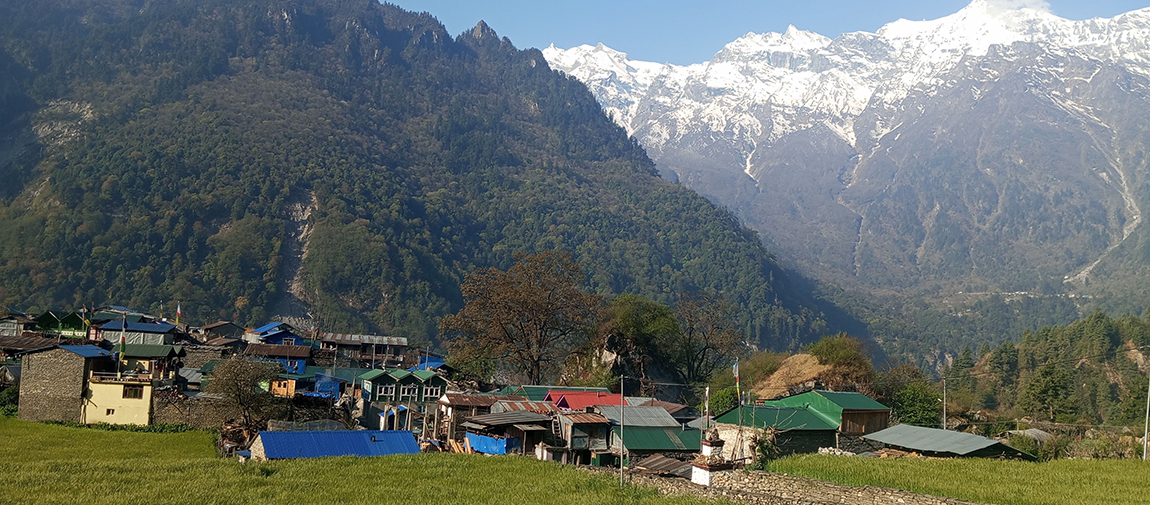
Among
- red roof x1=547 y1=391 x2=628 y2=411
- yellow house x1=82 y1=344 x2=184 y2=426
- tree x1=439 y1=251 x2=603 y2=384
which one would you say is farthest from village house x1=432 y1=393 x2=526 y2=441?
yellow house x1=82 y1=344 x2=184 y2=426

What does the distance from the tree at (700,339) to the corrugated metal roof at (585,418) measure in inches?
1255

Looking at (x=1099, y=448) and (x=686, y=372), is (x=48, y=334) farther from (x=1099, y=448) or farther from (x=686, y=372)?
(x=1099, y=448)

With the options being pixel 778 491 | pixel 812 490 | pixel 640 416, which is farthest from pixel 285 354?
pixel 812 490

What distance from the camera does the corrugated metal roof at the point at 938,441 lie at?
35.9 m

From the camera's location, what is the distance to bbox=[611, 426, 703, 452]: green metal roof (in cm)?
4359

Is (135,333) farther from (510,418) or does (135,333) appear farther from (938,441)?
(938,441)

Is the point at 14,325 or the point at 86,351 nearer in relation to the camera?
the point at 86,351

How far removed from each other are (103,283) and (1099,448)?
124295 mm

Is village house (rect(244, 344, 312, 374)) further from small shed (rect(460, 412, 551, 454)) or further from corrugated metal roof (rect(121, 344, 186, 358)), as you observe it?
small shed (rect(460, 412, 551, 454))

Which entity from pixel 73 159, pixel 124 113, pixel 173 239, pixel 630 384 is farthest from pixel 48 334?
pixel 124 113

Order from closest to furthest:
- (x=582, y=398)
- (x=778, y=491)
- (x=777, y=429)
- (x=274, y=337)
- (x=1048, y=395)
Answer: (x=778, y=491)
(x=777, y=429)
(x=582, y=398)
(x=1048, y=395)
(x=274, y=337)

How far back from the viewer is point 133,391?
47250 mm

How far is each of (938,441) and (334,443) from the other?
2724 cm

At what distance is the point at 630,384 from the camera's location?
7112 cm
